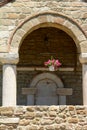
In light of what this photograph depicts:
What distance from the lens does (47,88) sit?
12.8m

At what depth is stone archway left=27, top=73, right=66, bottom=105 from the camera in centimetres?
1266

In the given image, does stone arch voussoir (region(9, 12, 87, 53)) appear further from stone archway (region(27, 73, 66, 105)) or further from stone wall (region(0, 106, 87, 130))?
stone archway (region(27, 73, 66, 105))

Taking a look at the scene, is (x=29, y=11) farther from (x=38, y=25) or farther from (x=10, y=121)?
(x=10, y=121)

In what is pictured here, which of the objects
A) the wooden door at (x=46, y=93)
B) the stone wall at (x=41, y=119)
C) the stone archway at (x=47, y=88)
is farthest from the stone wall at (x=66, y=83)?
the stone wall at (x=41, y=119)

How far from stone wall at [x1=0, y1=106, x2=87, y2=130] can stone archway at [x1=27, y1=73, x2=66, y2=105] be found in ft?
11.6

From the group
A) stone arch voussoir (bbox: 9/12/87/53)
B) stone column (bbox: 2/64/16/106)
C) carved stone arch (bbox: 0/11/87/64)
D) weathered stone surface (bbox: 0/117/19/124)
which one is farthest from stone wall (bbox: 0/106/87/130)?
stone arch voussoir (bbox: 9/12/87/53)

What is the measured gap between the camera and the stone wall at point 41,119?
9.00m

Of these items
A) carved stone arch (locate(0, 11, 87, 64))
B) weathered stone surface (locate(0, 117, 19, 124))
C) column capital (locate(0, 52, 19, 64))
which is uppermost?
carved stone arch (locate(0, 11, 87, 64))

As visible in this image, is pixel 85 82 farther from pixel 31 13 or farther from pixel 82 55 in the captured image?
pixel 31 13

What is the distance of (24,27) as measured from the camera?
10336 millimetres

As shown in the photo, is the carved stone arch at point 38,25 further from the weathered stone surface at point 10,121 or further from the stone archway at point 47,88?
the stone archway at point 47,88

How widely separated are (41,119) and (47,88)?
381 centimetres

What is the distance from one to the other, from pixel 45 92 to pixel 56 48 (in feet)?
5.44

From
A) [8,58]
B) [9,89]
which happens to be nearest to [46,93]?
[9,89]
